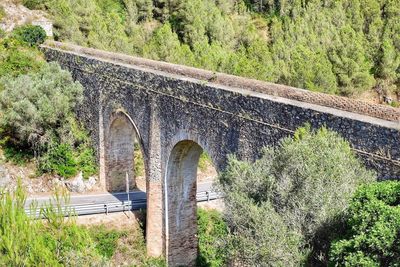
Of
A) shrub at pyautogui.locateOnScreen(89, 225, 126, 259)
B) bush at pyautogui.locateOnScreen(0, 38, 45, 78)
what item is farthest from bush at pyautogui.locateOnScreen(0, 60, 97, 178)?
shrub at pyautogui.locateOnScreen(89, 225, 126, 259)

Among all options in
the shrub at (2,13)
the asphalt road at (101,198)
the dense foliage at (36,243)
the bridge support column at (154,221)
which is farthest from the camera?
the shrub at (2,13)

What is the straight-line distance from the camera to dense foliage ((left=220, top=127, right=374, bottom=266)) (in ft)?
27.6

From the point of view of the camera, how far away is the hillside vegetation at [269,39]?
1205 inches

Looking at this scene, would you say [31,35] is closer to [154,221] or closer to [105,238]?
[105,238]

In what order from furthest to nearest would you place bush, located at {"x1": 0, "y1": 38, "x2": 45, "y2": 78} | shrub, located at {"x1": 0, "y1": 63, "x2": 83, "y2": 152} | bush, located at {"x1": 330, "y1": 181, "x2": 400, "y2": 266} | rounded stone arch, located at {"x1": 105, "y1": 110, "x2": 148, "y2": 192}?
bush, located at {"x1": 0, "y1": 38, "x2": 45, "y2": 78}
shrub, located at {"x1": 0, "y1": 63, "x2": 83, "y2": 152}
rounded stone arch, located at {"x1": 105, "y1": 110, "x2": 148, "y2": 192}
bush, located at {"x1": 330, "y1": 181, "x2": 400, "y2": 266}

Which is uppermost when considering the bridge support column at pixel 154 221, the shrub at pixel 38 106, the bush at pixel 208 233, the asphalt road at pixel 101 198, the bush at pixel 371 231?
the bush at pixel 371 231

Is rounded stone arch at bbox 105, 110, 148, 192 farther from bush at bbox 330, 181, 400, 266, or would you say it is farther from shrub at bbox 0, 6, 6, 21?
shrub at bbox 0, 6, 6, 21

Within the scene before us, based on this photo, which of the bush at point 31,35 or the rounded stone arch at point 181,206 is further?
the bush at point 31,35

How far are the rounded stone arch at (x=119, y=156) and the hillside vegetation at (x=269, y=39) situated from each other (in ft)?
30.5

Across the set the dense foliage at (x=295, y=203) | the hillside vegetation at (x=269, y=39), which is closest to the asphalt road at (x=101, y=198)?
the hillside vegetation at (x=269, y=39)

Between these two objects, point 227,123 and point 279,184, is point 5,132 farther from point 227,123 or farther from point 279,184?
point 279,184

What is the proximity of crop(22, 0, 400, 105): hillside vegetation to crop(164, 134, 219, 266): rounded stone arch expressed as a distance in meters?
12.2

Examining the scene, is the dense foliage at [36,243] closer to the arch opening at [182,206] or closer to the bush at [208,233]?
the arch opening at [182,206]

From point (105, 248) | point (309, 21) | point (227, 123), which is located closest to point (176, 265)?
point (105, 248)
